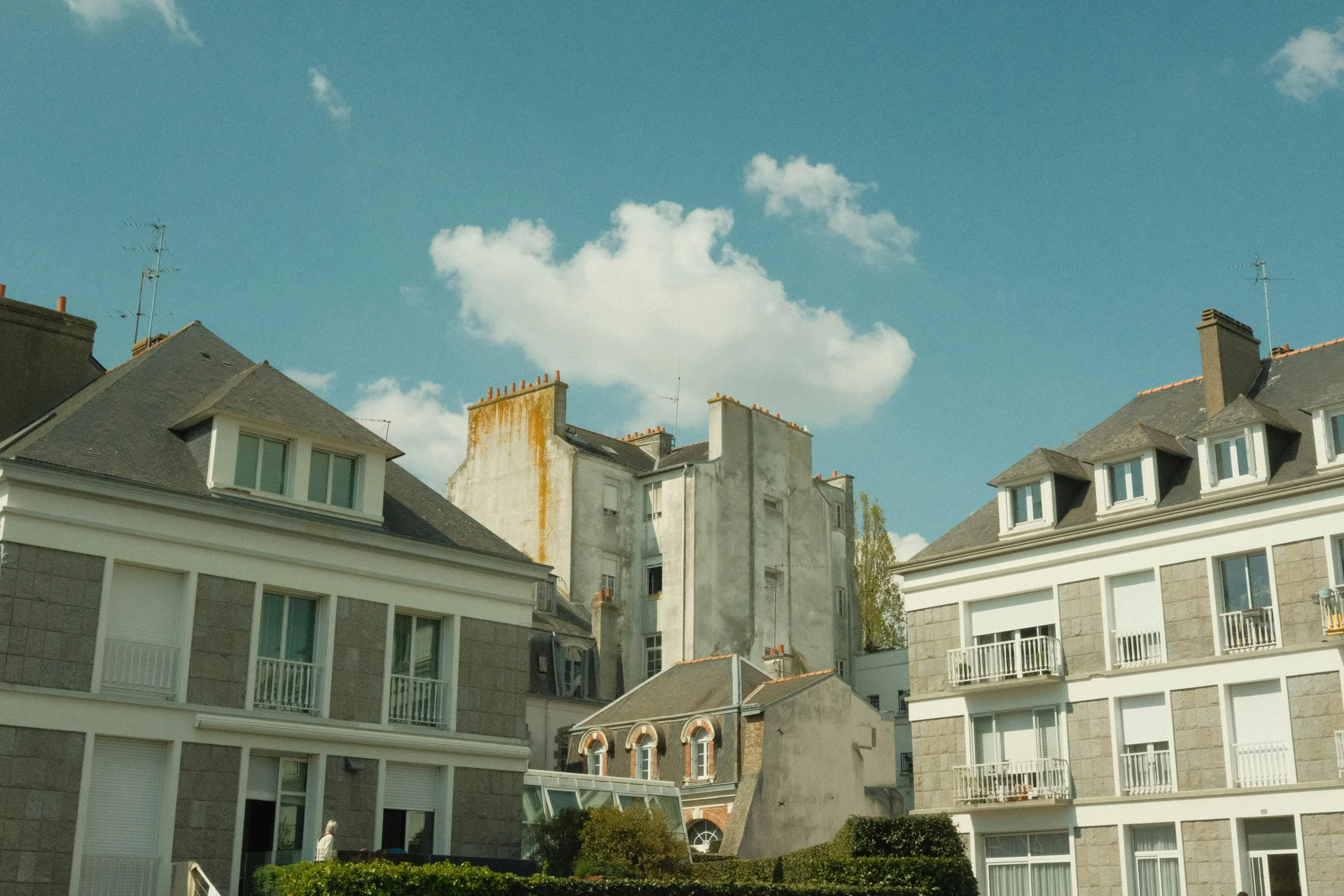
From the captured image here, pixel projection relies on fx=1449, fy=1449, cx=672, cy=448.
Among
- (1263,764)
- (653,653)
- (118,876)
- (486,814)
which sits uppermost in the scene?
(653,653)

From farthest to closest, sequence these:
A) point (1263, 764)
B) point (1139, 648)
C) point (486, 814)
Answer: point (1139, 648)
point (1263, 764)
point (486, 814)

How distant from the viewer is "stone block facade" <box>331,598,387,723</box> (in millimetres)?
22938

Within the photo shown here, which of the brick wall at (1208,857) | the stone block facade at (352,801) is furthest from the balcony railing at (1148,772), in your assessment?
the stone block facade at (352,801)

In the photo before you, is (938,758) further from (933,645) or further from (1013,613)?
(1013,613)

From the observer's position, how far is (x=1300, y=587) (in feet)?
84.0

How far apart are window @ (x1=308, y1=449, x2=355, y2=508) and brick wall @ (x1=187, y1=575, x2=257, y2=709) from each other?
6.80 ft

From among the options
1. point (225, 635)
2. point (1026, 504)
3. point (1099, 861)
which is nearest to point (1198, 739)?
point (1099, 861)

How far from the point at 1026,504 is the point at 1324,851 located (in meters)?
8.89

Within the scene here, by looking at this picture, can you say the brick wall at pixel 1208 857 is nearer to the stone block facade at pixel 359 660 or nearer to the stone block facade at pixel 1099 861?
the stone block facade at pixel 1099 861

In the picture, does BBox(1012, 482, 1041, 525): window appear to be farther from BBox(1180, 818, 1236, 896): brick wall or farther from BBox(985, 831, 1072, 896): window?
BBox(1180, 818, 1236, 896): brick wall

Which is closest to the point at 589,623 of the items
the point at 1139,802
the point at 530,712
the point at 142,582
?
the point at 530,712

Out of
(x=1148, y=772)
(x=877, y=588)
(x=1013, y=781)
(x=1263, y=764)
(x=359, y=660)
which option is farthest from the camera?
(x=877, y=588)

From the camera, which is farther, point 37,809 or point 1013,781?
point 1013,781

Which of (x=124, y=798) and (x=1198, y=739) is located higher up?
(x=1198, y=739)
